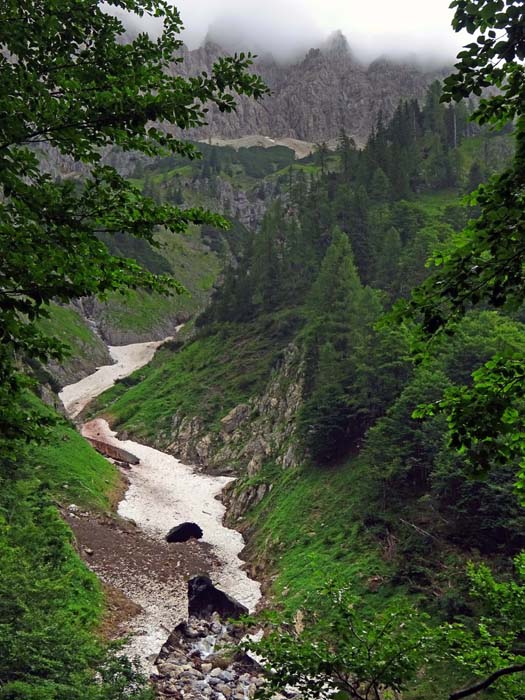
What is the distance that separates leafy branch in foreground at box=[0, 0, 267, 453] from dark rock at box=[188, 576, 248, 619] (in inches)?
954

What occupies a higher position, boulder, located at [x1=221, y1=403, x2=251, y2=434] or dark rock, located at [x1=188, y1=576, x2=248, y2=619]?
boulder, located at [x1=221, y1=403, x2=251, y2=434]

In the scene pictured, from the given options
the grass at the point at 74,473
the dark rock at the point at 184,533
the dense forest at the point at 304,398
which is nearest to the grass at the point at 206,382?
the dense forest at the point at 304,398

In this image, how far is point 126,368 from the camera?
119 m

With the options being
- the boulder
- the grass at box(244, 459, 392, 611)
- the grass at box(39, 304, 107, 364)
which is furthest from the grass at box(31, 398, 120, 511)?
the grass at box(39, 304, 107, 364)

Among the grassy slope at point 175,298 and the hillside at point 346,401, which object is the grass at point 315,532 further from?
the grassy slope at point 175,298

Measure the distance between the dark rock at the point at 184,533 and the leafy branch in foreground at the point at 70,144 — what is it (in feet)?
119

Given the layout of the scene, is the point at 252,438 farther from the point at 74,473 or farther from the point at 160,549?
the point at 160,549

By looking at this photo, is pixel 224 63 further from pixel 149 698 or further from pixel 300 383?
pixel 300 383

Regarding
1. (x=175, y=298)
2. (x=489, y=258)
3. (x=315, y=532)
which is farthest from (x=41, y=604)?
(x=175, y=298)

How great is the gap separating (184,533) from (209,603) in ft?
44.8

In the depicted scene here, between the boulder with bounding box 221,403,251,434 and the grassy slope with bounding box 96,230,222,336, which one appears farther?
the grassy slope with bounding box 96,230,222,336

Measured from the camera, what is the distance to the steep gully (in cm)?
2962

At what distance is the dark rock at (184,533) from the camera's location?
138 ft

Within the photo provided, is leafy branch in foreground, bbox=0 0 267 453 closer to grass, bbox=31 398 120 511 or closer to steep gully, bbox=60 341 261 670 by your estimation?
steep gully, bbox=60 341 261 670
